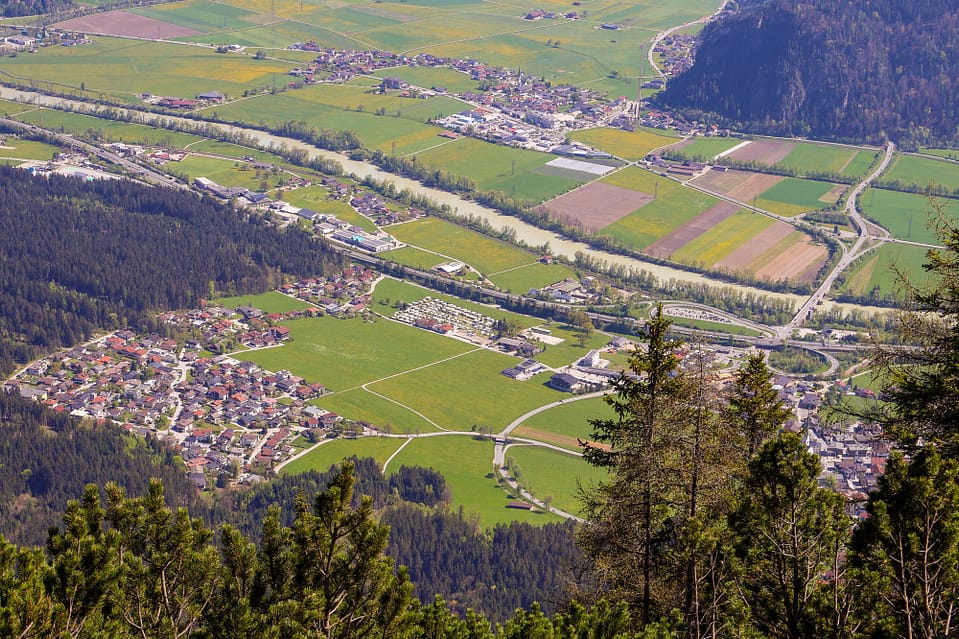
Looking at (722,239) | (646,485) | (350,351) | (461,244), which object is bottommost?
(350,351)

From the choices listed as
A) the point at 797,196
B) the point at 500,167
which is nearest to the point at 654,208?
the point at 797,196

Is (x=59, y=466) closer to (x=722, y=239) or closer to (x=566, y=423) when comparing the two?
(x=566, y=423)

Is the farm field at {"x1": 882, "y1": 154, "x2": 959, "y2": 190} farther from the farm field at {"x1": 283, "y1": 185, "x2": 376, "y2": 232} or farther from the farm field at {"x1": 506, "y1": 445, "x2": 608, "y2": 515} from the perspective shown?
the farm field at {"x1": 506, "y1": 445, "x2": 608, "y2": 515}

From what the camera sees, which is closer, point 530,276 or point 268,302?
point 268,302

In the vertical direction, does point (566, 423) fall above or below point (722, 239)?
below

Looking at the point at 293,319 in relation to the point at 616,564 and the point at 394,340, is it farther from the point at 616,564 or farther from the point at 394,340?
the point at 616,564

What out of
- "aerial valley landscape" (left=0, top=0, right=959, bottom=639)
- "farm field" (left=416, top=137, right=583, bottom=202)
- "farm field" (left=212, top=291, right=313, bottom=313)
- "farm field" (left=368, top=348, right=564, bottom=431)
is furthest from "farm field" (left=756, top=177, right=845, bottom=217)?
"farm field" (left=212, top=291, right=313, bottom=313)
